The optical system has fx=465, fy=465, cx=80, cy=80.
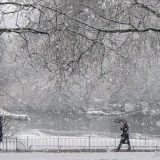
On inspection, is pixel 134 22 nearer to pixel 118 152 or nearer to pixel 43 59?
pixel 43 59

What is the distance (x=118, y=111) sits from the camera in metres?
67.8

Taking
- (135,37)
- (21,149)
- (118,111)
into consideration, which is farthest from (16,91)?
(135,37)
